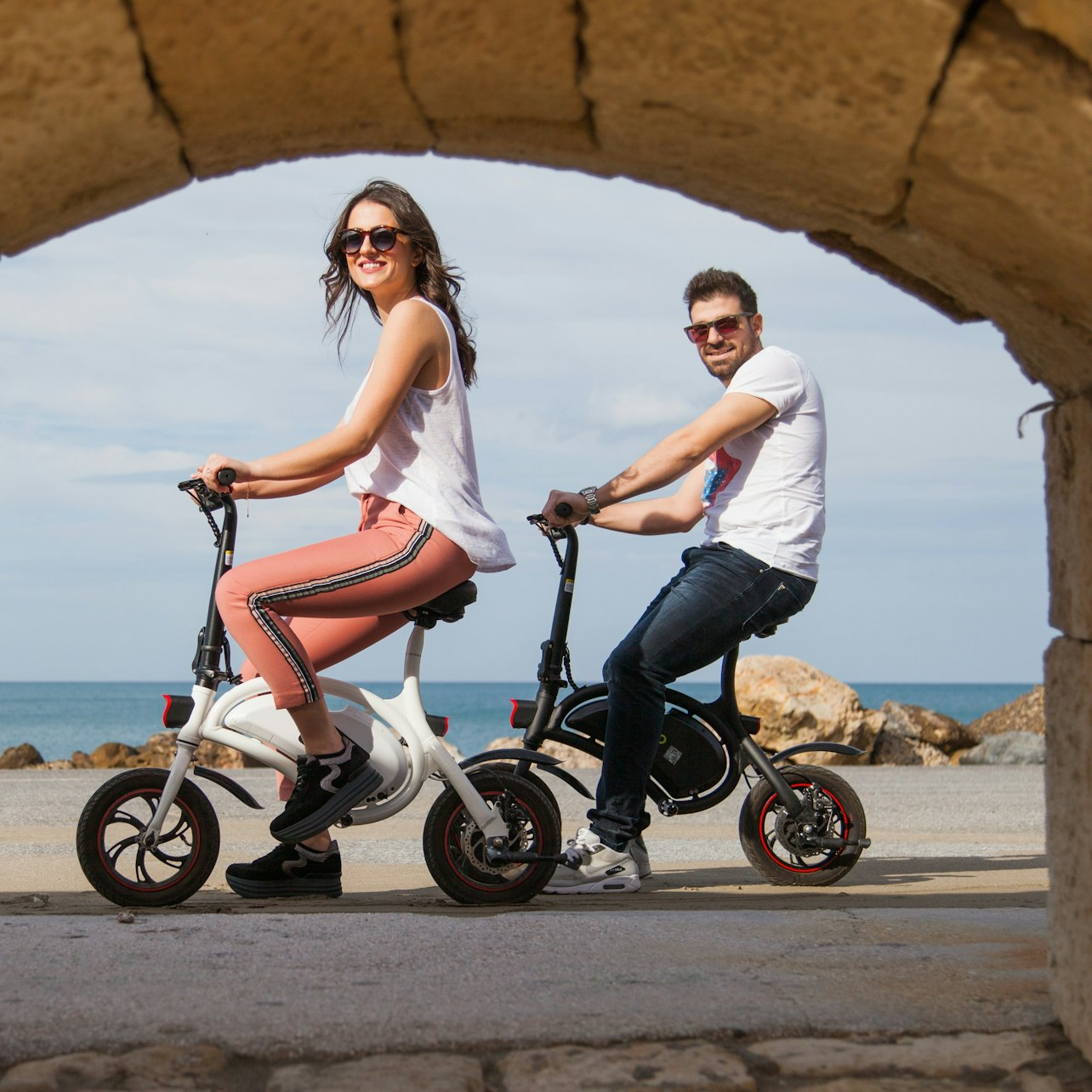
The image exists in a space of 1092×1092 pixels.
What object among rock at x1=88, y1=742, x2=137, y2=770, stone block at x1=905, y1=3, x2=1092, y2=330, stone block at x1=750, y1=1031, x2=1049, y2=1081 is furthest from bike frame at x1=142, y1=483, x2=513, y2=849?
rock at x1=88, y1=742, x2=137, y2=770

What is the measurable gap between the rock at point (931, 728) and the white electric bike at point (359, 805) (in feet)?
35.7

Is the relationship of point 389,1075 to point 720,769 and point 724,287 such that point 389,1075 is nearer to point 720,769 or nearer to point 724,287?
point 720,769

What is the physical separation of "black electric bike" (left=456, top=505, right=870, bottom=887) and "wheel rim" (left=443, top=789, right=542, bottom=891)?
0.26m

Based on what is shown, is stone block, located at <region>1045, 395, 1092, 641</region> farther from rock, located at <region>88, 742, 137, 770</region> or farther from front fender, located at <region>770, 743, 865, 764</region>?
rock, located at <region>88, 742, 137, 770</region>

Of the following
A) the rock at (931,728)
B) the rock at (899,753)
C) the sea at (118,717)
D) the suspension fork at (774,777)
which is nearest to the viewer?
the suspension fork at (774,777)

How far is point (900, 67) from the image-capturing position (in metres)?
2.05

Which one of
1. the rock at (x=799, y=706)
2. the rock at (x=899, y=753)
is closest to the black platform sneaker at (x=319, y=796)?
the rock at (x=799, y=706)

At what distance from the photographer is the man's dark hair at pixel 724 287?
5102mm

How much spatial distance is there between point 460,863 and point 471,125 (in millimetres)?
2811

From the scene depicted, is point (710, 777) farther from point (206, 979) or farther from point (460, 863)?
point (206, 979)

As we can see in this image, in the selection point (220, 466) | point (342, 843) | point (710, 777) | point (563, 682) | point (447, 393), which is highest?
point (447, 393)

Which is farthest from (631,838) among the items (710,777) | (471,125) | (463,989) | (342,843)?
(471,125)

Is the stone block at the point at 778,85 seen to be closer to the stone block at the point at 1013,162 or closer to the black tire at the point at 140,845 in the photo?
the stone block at the point at 1013,162

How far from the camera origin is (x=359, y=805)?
441 centimetres
